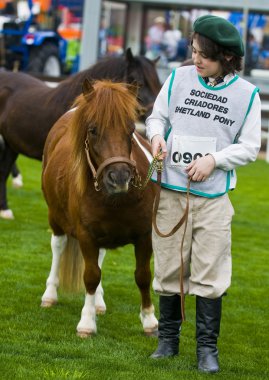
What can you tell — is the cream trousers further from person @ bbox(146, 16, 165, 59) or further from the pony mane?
person @ bbox(146, 16, 165, 59)

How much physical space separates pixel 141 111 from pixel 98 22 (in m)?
19.3

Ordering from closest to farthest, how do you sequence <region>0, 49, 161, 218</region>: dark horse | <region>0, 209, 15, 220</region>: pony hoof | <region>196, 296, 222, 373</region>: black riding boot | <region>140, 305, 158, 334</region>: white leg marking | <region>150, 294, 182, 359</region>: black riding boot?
<region>196, 296, 222, 373</region>: black riding boot → <region>150, 294, 182, 359</region>: black riding boot → <region>140, 305, 158, 334</region>: white leg marking → <region>0, 49, 161, 218</region>: dark horse → <region>0, 209, 15, 220</region>: pony hoof

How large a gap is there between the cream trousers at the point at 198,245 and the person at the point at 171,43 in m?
19.8

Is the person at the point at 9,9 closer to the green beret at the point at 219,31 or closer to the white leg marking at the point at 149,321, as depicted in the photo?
the white leg marking at the point at 149,321

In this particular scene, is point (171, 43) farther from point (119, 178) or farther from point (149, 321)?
point (119, 178)

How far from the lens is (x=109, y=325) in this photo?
620 cm

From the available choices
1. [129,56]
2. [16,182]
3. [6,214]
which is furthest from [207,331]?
[16,182]

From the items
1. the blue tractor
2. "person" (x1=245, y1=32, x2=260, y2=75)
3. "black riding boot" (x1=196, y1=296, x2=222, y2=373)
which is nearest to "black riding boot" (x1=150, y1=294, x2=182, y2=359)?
"black riding boot" (x1=196, y1=296, x2=222, y2=373)

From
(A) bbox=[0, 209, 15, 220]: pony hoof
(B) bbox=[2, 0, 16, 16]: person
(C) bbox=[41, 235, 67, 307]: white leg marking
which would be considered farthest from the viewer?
(B) bbox=[2, 0, 16, 16]: person

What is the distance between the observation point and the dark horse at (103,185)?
5.06 m

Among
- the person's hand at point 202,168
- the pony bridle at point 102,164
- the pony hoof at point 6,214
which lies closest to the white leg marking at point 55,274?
the pony bridle at point 102,164

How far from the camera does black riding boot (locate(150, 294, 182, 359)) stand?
5.20 meters

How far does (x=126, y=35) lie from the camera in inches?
1011

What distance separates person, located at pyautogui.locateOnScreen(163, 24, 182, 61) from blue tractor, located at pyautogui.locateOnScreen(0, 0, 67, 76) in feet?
10.1
